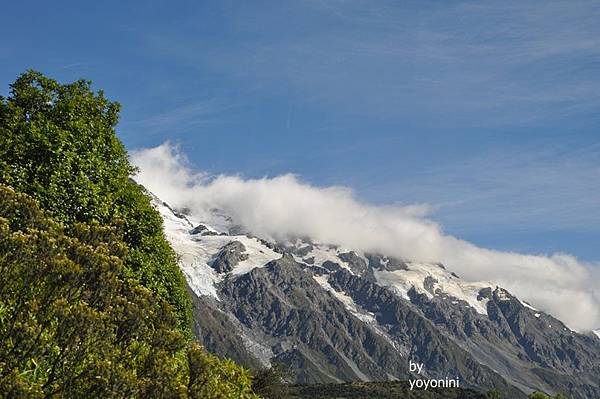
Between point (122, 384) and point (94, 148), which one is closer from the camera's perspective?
point (122, 384)

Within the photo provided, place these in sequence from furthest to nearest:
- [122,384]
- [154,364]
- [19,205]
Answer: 1. [19,205]
2. [154,364]
3. [122,384]

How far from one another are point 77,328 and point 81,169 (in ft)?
54.4

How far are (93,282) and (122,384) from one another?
6.99ft

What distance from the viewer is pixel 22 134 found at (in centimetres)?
2442

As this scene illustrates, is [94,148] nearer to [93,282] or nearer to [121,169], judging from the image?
→ [121,169]

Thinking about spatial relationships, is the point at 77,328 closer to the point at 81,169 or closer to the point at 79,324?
the point at 79,324

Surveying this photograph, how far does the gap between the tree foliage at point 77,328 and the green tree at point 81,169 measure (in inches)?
422

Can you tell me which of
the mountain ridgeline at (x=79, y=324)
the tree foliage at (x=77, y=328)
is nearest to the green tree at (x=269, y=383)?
the mountain ridgeline at (x=79, y=324)

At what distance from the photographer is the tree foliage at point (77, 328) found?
927 centimetres

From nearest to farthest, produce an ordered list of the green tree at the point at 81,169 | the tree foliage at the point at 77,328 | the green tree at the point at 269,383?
the tree foliage at the point at 77,328 → the green tree at the point at 81,169 → the green tree at the point at 269,383

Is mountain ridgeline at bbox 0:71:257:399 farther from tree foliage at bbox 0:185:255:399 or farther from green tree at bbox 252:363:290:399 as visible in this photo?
green tree at bbox 252:363:290:399

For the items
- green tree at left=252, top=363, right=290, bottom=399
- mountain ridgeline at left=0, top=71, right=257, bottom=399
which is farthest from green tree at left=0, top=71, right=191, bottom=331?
green tree at left=252, top=363, right=290, bottom=399

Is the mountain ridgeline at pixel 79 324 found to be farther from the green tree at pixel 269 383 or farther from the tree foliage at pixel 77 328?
the green tree at pixel 269 383

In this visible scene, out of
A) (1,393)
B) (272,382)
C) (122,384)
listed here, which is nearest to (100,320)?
(122,384)
